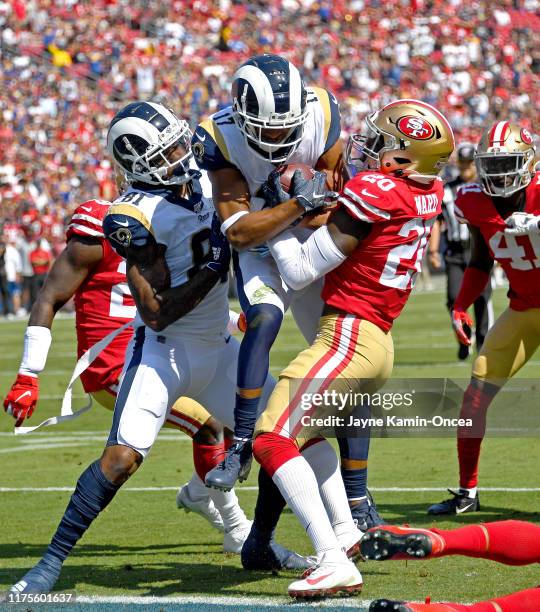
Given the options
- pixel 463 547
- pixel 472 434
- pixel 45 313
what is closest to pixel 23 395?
pixel 45 313

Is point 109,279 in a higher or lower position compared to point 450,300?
higher

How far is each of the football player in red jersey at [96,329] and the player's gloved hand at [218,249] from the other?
0.77 meters

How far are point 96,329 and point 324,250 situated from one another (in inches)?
72.8

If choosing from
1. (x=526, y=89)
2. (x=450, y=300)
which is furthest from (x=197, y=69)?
(x=450, y=300)

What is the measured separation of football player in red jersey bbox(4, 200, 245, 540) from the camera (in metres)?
5.27

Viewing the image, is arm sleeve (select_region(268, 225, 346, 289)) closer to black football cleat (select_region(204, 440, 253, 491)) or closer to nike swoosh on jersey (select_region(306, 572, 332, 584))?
black football cleat (select_region(204, 440, 253, 491))

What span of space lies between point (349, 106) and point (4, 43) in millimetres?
7983

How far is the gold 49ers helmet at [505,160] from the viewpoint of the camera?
6035 mm

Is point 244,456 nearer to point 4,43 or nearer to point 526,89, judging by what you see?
point 4,43

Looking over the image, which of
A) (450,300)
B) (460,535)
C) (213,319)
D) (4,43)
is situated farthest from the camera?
(4,43)

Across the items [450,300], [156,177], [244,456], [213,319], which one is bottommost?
[450,300]

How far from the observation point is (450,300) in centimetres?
1203

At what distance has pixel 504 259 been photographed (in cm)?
620

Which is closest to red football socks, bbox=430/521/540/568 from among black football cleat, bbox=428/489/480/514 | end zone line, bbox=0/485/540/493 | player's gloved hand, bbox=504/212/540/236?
black football cleat, bbox=428/489/480/514
